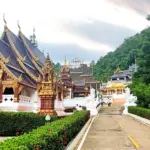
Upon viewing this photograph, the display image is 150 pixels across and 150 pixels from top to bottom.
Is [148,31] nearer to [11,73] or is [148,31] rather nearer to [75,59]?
[11,73]

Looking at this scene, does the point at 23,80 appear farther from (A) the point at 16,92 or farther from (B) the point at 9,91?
(A) the point at 16,92

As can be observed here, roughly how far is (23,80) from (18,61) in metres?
2.66

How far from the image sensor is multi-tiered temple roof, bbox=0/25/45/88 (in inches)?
968

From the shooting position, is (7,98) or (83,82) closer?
(7,98)

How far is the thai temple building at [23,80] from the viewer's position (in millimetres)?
21641

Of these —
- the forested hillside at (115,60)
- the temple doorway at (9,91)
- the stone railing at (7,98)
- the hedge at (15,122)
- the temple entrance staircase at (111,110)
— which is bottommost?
the temple entrance staircase at (111,110)

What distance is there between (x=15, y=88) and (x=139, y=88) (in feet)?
41.1

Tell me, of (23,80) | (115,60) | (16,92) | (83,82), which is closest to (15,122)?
(16,92)

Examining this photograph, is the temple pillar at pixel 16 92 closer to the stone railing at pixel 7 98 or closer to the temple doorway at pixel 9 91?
the stone railing at pixel 7 98

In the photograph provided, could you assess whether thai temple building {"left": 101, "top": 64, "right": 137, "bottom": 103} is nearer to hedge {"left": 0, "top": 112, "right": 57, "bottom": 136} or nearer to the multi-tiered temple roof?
the multi-tiered temple roof

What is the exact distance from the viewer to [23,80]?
26.2m

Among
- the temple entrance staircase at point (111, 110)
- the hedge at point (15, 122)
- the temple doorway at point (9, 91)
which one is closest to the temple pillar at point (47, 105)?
the hedge at point (15, 122)

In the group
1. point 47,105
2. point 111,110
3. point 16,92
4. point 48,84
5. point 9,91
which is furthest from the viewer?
point 111,110

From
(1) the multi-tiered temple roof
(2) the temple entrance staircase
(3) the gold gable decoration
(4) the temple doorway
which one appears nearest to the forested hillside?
(2) the temple entrance staircase
